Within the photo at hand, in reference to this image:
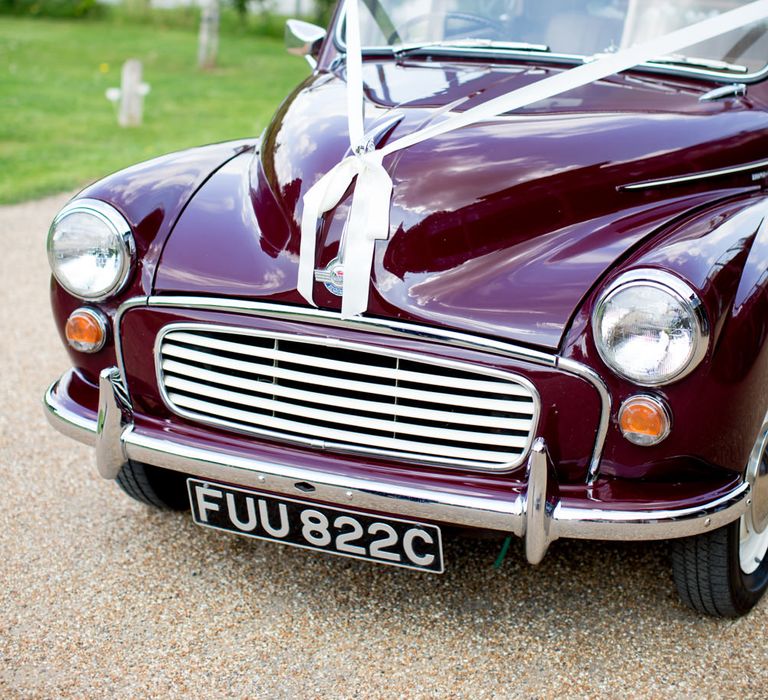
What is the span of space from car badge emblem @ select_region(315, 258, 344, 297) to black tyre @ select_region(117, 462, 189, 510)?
0.99 m

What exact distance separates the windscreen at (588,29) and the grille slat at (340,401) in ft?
5.02

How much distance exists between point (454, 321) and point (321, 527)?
666mm

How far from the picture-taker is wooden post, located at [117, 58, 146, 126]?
9836 mm

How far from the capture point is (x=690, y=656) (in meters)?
2.66

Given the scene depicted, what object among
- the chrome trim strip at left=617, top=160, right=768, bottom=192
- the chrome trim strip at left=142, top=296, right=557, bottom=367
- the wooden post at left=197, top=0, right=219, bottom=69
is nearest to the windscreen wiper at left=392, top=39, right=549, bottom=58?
the chrome trim strip at left=617, top=160, right=768, bottom=192

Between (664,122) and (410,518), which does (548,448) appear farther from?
(664,122)

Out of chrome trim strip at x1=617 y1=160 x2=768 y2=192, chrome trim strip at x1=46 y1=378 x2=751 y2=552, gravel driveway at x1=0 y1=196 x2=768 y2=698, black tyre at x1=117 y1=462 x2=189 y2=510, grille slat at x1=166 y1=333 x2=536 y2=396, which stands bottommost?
gravel driveway at x1=0 y1=196 x2=768 y2=698

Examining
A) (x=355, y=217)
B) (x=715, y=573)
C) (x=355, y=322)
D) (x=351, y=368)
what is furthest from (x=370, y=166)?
(x=715, y=573)

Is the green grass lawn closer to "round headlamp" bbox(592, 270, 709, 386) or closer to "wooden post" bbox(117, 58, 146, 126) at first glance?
"wooden post" bbox(117, 58, 146, 126)

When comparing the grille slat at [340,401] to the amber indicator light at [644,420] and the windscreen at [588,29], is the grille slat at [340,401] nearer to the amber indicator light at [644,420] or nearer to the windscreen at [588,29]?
the amber indicator light at [644,420]

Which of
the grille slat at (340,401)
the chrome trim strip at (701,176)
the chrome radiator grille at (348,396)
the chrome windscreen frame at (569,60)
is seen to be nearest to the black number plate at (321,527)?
the chrome radiator grille at (348,396)

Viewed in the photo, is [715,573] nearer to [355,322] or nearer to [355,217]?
[355,322]

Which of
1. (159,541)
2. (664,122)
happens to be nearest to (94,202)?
(159,541)

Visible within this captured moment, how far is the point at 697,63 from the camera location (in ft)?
10.4
